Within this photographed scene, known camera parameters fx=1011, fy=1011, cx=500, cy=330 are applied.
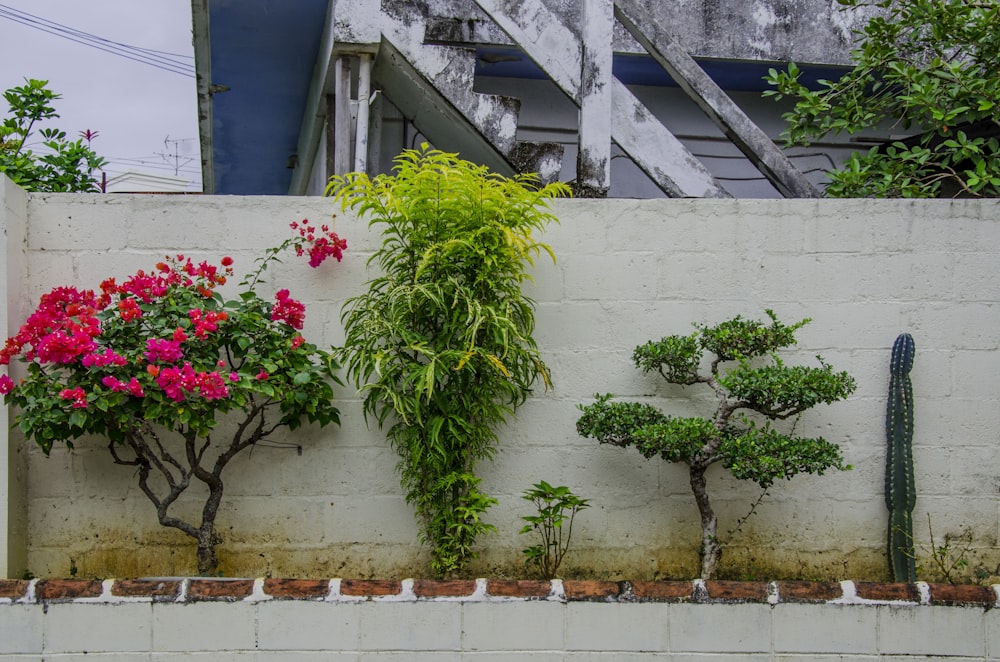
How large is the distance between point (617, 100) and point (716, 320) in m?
1.37

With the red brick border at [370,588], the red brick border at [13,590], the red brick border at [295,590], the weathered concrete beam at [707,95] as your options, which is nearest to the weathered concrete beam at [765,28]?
the weathered concrete beam at [707,95]

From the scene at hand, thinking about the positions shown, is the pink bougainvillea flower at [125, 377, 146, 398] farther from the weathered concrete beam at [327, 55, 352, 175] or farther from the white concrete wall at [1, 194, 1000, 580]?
the weathered concrete beam at [327, 55, 352, 175]

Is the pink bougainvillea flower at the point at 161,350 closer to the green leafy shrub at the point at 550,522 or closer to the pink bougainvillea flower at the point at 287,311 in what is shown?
the pink bougainvillea flower at the point at 287,311

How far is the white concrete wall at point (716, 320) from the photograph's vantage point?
403 cm

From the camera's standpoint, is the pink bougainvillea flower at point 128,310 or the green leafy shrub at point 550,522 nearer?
the pink bougainvillea flower at point 128,310

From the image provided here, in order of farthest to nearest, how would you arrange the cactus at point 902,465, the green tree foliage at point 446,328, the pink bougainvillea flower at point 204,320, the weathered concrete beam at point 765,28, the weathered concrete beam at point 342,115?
the weathered concrete beam at point 765,28
the weathered concrete beam at point 342,115
the cactus at point 902,465
the green tree foliage at point 446,328
the pink bougainvillea flower at point 204,320

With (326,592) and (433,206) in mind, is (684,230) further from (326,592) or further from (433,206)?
(326,592)

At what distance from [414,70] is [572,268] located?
5.19 feet

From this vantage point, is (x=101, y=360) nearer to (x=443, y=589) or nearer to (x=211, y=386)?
(x=211, y=386)

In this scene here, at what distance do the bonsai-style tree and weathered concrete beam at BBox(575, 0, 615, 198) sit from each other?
1062 millimetres

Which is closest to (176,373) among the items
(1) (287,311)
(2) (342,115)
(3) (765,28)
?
(1) (287,311)

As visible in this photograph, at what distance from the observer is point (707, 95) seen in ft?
15.9

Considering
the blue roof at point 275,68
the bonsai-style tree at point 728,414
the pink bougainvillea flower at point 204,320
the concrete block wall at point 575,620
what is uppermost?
the blue roof at point 275,68

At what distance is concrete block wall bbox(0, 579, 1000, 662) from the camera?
350cm
